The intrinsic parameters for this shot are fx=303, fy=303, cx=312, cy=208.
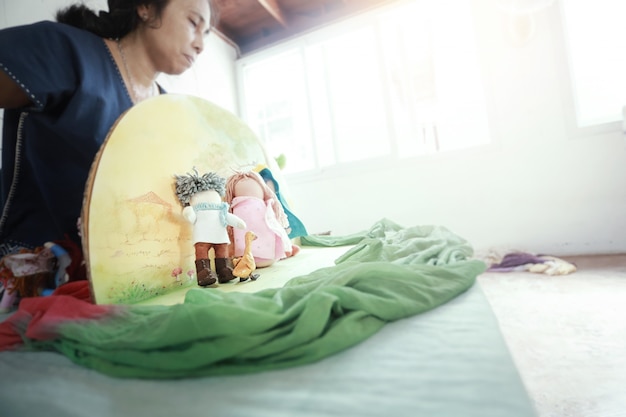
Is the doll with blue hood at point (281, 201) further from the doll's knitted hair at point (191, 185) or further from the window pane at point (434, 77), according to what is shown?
the window pane at point (434, 77)

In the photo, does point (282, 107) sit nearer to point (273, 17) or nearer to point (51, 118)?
point (273, 17)

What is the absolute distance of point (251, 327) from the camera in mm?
364

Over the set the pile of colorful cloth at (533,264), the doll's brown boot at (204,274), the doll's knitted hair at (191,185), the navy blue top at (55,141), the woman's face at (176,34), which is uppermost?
the woman's face at (176,34)

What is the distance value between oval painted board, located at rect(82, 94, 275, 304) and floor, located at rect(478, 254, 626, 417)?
3.06ft

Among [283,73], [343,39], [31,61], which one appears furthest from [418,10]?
[31,61]

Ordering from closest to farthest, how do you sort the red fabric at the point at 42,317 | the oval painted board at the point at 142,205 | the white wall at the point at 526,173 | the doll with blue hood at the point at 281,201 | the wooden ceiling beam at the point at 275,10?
the red fabric at the point at 42,317 < the oval painted board at the point at 142,205 < the doll with blue hood at the point at 281,201 < the white wall at the point at 526,173 < the wooden ceiling beam at the point at 275,10

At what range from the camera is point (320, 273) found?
2.07ft

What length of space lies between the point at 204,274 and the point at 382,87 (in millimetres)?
2385

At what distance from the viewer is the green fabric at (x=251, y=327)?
35 cm

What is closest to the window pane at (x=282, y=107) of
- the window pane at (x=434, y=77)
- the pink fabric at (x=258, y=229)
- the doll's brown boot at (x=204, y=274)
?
the window pane at (x=434, y=77)

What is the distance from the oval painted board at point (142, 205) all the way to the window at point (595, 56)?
102 inches

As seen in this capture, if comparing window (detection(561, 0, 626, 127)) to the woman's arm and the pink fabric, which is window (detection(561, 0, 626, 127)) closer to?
the pink fabric

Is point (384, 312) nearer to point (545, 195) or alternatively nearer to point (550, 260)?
point (550, 260)

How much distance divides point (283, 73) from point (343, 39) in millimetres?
660
